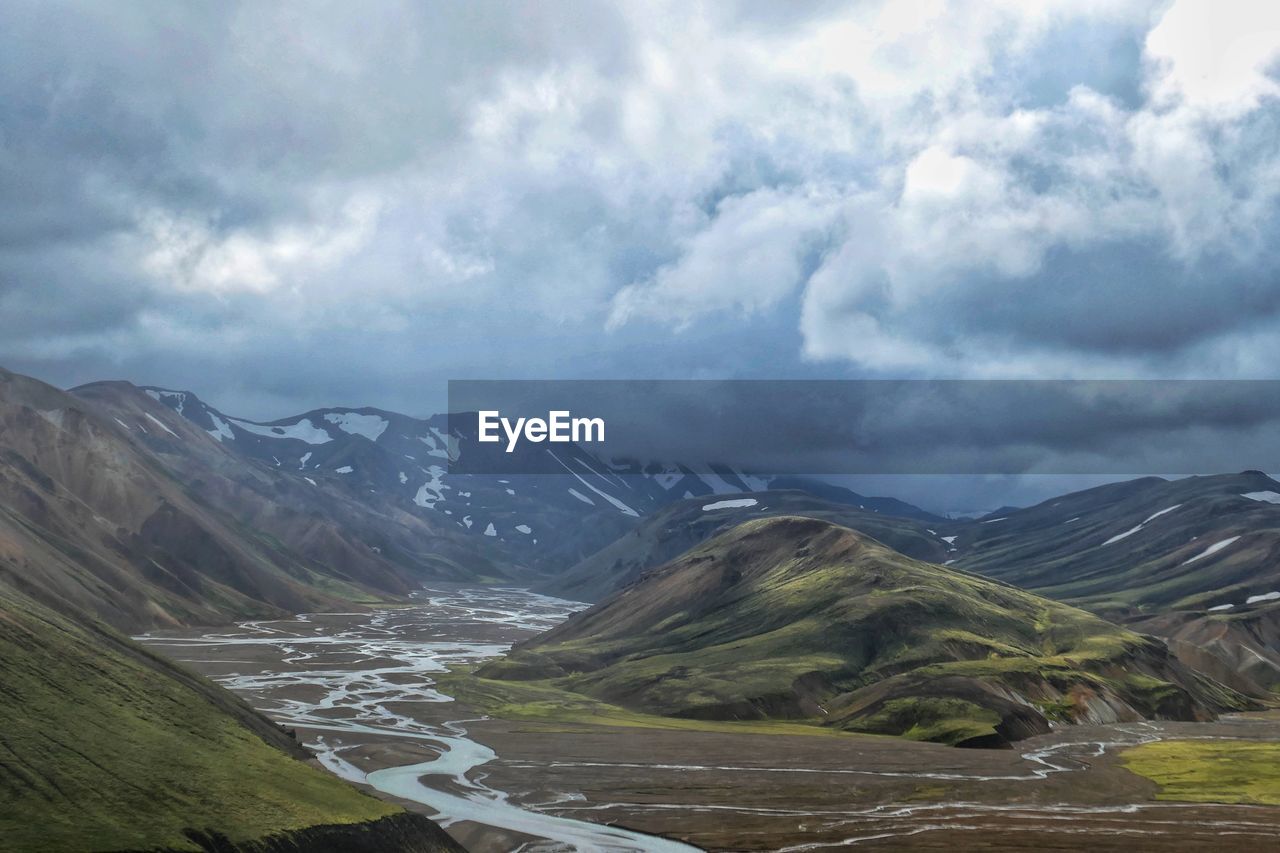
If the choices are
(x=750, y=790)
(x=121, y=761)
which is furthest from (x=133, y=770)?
(x=750, y=790)

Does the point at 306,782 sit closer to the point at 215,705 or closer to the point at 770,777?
the point at 215,705

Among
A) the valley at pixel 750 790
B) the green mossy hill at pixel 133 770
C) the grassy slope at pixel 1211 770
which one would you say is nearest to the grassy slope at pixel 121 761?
the green mossy hill at pixel 133 770

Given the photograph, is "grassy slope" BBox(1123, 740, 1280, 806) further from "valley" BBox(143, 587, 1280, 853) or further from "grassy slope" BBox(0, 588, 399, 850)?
"grassy slope" BBox(0, 588, 399, 850)

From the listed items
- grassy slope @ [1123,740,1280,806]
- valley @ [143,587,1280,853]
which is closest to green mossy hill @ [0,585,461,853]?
valley @ [143,587,1280,853]

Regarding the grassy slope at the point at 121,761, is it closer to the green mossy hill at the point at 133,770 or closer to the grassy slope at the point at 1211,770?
the green mossy hill at the point at 133,770

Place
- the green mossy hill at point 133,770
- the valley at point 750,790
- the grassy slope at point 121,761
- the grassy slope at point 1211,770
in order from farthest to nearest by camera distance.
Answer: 1. the grassy slope at point 1211,770
2. the valley at point 750,790
3. the green mossy hill at point 133,770
4. the grassy slope at point 121,761

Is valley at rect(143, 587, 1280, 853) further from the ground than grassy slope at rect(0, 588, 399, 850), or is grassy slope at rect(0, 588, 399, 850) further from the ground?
grassy slope at rect(0, 588, 399, 850)
